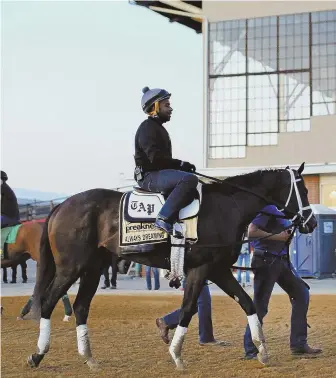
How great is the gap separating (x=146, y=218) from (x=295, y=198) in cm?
176

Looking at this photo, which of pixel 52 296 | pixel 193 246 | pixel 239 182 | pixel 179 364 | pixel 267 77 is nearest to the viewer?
pixel 179 364

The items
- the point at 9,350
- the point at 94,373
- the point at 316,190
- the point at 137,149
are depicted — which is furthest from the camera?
the point at 316,190

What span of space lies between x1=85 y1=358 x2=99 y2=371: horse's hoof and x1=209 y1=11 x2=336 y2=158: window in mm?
25496

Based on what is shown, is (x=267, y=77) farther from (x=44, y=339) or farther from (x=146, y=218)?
(x=44, y=339)

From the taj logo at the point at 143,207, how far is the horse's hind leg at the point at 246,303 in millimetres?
980

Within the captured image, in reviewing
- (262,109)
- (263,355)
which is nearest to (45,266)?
(263,355)

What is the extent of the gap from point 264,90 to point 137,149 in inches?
984

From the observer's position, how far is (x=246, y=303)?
9.66m

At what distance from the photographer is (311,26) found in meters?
33.5

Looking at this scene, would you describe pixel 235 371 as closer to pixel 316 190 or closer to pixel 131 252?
pixel 131 252

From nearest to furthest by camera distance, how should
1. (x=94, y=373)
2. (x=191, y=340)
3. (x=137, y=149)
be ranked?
(x=94, y=373) < (x=137, y=149) < (x=191, y=340)

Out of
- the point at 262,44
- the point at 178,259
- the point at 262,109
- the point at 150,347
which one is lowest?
the point at 150,347

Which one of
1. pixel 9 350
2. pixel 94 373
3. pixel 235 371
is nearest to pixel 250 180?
pixel 235 371

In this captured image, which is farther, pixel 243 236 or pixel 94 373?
pixel 243 236
